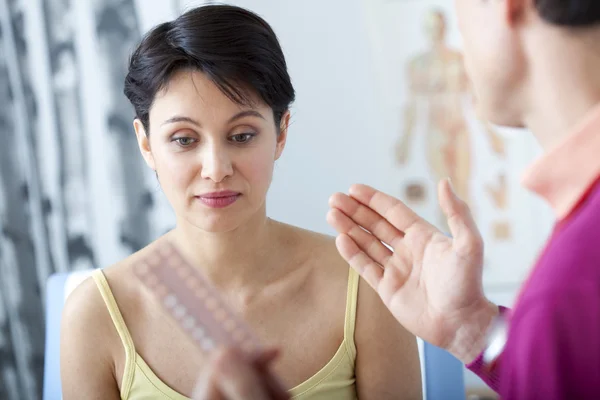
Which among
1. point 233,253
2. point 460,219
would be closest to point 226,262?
point 233,253

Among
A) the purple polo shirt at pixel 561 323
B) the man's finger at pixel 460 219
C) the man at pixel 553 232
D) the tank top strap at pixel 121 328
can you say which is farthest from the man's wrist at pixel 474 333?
the tank top strap at pixel 121 328

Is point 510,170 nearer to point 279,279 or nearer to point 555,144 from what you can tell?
point 279,279

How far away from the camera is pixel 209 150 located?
1166mm

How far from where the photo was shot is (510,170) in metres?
2.49

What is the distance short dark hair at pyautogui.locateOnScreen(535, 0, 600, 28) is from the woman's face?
677 mm

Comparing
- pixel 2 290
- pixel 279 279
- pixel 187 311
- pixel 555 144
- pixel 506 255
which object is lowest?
pixel 506 255

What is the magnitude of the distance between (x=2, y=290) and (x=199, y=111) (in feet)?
4.01

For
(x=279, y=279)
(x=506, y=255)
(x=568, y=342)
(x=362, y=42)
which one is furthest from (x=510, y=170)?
(x=568, y=342)

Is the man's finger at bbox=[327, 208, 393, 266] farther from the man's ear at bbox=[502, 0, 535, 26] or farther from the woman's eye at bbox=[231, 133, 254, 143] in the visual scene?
the man's ear at bbox=[502, 0, 535, 26]

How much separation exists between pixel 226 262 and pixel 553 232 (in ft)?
2.75

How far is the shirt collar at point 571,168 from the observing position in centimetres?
58

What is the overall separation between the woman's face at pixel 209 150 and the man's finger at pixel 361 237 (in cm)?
25

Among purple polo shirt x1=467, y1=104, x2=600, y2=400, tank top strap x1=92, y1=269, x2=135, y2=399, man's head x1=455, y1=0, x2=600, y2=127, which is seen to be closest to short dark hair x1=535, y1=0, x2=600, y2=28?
man's head x1=455, y1=0, x2=600, y2=127

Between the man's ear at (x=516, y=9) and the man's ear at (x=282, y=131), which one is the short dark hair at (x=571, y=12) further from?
the man's ear at (x=282, y=131)
